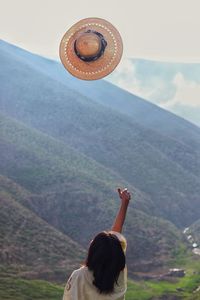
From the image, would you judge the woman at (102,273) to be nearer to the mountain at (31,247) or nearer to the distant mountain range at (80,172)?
the mountain at (31,247)

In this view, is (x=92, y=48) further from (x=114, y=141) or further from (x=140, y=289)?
(x=114, y=141)

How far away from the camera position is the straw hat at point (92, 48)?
334cm

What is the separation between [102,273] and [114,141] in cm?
3233

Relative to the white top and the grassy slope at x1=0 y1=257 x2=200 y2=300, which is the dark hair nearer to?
the white top

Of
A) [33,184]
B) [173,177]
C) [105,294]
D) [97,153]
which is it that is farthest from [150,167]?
[105,294]

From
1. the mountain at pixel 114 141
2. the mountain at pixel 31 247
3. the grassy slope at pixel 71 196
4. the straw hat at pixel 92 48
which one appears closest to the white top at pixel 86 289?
the straw hat at pixel 92 48

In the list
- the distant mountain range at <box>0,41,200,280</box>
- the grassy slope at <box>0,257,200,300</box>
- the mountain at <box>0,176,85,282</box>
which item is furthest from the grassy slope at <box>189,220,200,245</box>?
the mountain at <box>0,176,85,282</box>

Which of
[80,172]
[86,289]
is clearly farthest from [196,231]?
[86,289]

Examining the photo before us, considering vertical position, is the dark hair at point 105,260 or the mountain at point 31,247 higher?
the mountain at point 31,247

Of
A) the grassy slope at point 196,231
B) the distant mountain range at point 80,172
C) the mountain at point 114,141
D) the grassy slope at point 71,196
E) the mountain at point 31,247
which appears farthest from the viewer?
the mountain at point 114,141

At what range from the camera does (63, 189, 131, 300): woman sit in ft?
6.04

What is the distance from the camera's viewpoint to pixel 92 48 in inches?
132

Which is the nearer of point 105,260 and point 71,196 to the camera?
point 105,260

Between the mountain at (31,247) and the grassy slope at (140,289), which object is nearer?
the grassy slope at (140,289)
